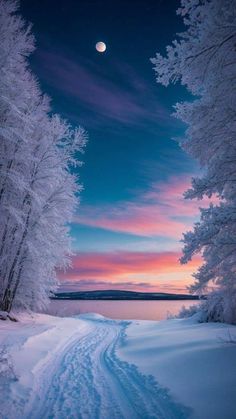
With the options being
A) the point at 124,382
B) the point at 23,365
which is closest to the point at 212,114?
the point at 124,382

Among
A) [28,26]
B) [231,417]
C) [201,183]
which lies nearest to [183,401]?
[231,417]

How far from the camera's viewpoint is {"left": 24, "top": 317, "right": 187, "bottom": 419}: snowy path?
15.9 ft

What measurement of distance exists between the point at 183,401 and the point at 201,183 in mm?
4327

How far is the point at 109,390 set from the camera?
237 inches

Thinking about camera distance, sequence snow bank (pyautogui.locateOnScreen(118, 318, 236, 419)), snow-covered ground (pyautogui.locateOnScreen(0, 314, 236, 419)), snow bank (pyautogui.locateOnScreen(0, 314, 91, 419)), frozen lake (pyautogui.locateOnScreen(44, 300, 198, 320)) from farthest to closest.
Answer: frozen lake (pyautogui.locateOnScreen(44, 300, 198, 320)) < snow bank (pyautogui.locateOnScreen(0, 314, 91, 419)) < snow-covered ground (pyautogui.locateOnScreen(0, 314, 236, 419)) < snow bank (pyautogui.locateOnScreen(118, 318, 236, 419))

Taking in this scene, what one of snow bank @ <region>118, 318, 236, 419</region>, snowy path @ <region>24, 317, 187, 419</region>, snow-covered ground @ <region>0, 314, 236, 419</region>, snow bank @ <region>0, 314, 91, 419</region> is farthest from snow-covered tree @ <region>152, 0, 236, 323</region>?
snow bank @ <region>0, 314, 91, 419</region>

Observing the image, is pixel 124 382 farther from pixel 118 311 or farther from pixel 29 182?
pixel 118 311

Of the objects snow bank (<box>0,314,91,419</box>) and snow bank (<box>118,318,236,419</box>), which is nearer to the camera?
snow bank (<box>118,318,236,419</box>)

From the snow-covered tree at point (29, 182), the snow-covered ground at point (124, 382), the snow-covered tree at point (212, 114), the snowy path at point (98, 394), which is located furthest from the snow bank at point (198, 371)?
the snow-covered tree at point (29, 182)

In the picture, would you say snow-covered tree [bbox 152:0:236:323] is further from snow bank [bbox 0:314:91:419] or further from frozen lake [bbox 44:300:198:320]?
frozen lake [bbox 44:300:198:320]

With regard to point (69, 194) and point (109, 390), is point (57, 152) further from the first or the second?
point (109, 390)

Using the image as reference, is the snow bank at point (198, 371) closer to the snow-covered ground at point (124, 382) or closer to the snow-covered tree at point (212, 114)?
the snow-covered ground at point (124, 382)

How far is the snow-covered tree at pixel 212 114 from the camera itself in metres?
6.13

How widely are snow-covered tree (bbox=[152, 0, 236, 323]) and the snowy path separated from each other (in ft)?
8.22
